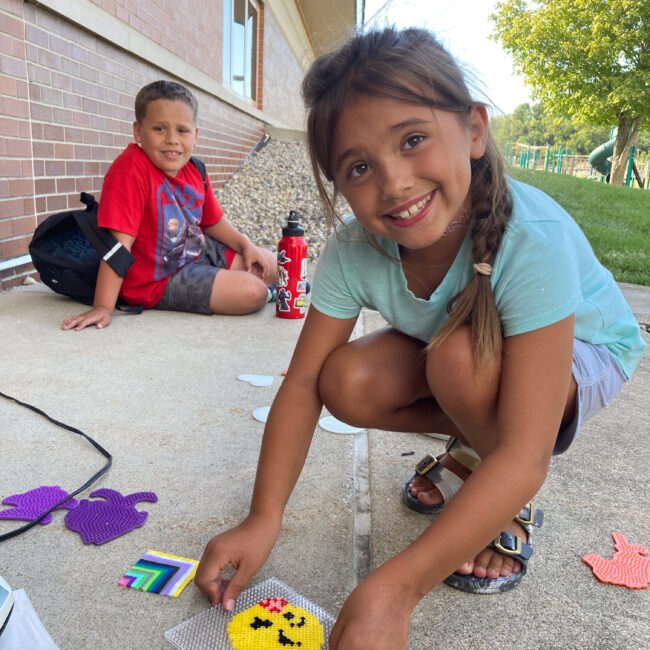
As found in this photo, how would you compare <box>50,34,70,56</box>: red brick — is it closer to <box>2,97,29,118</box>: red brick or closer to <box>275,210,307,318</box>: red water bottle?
<box>2,97,29,118</box>: red brick

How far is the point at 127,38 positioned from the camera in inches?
181

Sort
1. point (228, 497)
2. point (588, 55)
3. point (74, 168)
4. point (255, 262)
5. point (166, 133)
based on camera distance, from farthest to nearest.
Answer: point (588, 55)
point (74, 168)
point (255, 262)
point (166, 133)
point (228, 497)

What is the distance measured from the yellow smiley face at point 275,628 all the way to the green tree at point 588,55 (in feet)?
77.8

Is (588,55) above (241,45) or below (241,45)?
above

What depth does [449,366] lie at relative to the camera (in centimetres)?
128

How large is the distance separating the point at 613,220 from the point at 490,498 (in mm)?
8597

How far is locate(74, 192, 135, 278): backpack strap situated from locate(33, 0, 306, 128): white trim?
1.44m

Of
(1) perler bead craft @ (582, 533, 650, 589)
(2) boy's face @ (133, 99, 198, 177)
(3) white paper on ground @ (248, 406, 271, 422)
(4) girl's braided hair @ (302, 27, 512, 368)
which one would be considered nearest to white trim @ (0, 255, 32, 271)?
(2) boy's face @ (133, 99, 198, 177)

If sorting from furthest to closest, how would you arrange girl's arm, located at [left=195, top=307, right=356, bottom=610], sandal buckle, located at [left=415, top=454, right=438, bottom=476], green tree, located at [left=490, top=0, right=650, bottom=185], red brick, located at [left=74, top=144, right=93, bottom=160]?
1. green tree, located at [left=490, top=0, right=650, bottom=185]
2. red brick, located at [left=74, top=144, right=93, bottom=160]
3. sandal buckle, located at [left=415, top=454, right=438, bottom=476]
4. girl's arm, located at [left=195, top=307, right=356, bottom=610]

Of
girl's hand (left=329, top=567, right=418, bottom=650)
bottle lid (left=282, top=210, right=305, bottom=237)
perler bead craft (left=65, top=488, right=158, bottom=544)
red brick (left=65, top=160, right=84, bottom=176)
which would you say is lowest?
perler bead craft (left=65, top=488, right=158, bottom=544)

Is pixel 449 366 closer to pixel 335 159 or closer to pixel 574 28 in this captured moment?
pixel 335 159

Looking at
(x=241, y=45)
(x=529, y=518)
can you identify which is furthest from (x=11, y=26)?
(x=241, y=45)

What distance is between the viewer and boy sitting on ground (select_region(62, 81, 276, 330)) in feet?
9.78

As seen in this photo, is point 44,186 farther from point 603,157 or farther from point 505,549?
point 603,157
